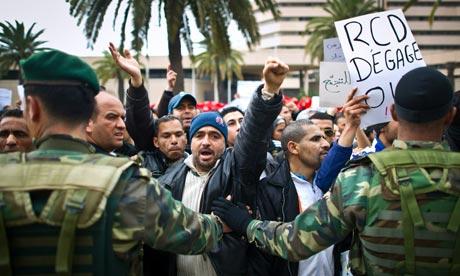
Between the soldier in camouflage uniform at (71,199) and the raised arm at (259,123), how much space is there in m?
0.72

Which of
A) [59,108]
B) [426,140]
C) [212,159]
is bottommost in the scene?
[212,159]

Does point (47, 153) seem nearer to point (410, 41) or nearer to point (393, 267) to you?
point (393, 267)

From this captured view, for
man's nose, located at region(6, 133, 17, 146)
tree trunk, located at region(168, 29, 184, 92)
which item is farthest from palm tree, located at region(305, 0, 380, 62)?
man's nose, located at region(6, 133, 17, 146)

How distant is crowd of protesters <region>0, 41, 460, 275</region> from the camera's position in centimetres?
278

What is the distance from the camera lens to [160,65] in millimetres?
60812

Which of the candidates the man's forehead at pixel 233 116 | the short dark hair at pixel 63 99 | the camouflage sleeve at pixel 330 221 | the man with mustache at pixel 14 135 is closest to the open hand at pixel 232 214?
the camouflage sleeve at pixel 330 221

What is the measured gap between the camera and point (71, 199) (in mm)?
1819

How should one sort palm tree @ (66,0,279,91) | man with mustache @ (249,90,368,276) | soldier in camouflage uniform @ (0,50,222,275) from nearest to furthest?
soldier in camouflage uniform @ (0,50,222,275)
man with mustache @ (249,90,368,276)
palm tree @ (66,0,279,91)

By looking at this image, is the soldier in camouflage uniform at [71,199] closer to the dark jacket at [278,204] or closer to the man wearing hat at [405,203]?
the man wearing hat at [405,203]

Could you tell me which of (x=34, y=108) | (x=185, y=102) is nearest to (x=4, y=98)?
(x=185, y=102)

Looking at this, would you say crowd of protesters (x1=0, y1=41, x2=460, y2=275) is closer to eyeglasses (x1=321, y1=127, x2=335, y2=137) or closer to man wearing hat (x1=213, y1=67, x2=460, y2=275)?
man wearing hat (x1=213, y1=67, x2=460, y2=275)

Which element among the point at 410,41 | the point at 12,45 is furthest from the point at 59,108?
the point at 12,45

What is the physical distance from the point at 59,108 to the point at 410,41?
200 cm

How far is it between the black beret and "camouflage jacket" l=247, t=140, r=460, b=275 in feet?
0.39
